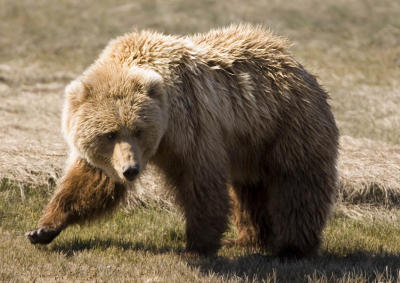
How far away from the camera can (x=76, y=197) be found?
598 centimetres

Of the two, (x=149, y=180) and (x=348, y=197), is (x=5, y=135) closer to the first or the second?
(x=149, y=180)

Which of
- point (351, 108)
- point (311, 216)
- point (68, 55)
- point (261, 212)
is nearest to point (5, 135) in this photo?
point (261, 212)

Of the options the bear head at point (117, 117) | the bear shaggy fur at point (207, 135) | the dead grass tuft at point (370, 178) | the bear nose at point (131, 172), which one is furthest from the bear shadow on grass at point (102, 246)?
the dead grass tuft at point (370, 178)

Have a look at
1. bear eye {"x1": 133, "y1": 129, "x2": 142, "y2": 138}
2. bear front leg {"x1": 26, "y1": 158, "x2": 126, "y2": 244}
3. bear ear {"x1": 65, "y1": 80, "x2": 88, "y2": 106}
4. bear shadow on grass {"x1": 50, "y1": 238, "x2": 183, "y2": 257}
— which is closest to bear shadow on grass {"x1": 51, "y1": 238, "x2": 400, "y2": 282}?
bear shadow on grass {"x1": 50, "y1": 238, "x2": 183, "y2": 257}

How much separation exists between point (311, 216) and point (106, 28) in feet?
51.5

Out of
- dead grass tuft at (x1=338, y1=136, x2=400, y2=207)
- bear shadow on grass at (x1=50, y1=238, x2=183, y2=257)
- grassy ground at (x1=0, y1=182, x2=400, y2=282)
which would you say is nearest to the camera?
grassy ground at (x1=0, y1=182, x2=400, y2=282)

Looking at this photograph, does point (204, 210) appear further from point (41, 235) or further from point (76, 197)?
point (41, 235)

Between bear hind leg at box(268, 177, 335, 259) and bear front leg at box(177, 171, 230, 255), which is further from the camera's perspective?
bear hind leg at box(268, 177, 335, 259)

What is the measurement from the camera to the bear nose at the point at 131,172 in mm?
5074

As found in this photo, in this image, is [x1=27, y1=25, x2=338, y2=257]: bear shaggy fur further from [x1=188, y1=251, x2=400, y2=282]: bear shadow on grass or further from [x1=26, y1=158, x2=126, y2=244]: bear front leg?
[x1=188, y1=251, x2=400, y2=282]: bear shadow on grass

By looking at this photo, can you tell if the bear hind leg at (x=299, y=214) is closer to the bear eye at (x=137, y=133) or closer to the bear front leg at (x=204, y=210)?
the bear front leg at (x=204, y=210)

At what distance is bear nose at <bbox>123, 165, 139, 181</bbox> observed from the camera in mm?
5074

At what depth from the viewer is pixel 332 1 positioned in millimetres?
23141

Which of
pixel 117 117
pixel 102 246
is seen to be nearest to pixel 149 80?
pixel 117 117
